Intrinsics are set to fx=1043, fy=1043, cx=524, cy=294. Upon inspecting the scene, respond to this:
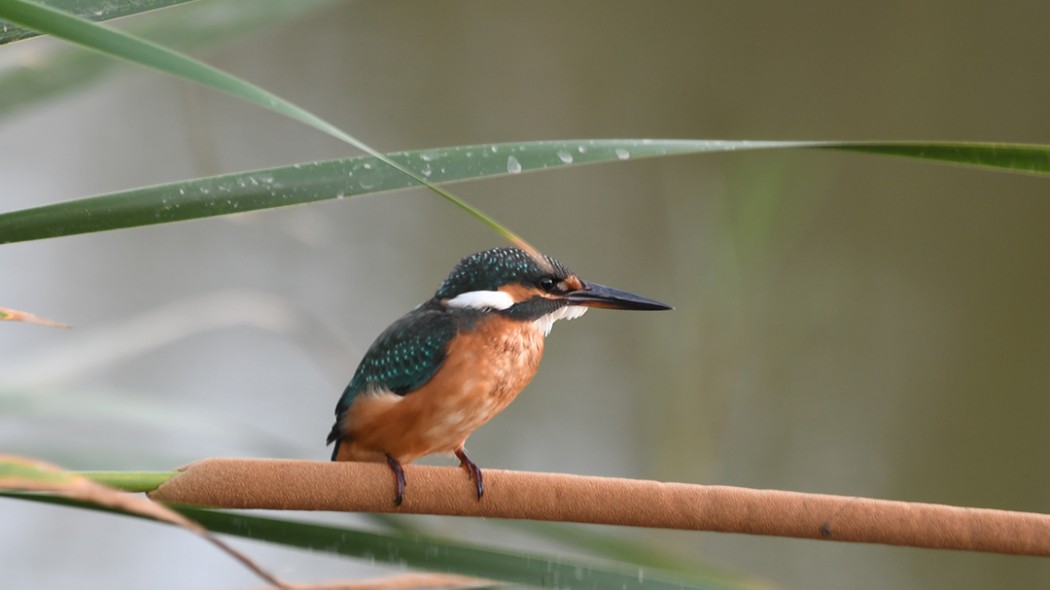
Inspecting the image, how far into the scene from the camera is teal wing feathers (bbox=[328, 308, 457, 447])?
44.9 inches

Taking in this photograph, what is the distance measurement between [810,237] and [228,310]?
2.22 meters

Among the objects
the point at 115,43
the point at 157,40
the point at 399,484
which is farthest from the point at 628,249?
the point at 115,43

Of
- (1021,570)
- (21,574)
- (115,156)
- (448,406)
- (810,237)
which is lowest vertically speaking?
(1021,570)

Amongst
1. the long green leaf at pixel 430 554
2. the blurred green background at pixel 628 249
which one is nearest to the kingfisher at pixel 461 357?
the long green leaf at pixel 430 554

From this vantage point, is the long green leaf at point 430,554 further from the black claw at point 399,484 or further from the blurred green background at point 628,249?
the blurred green background at point 628,249

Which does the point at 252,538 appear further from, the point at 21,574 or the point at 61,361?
the point at 21,574

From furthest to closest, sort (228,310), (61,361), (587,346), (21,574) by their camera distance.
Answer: (587,346)
(21,574)
(228,310)
(61,361)

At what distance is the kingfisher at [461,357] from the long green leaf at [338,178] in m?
0.45

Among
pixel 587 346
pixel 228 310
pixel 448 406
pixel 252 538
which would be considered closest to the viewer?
pixel 252 538

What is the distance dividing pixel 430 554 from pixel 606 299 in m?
0.46

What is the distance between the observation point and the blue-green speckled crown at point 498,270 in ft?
3.77

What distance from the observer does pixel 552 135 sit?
3277 mm

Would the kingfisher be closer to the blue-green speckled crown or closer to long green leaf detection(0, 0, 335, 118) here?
the blue-green speckled crown

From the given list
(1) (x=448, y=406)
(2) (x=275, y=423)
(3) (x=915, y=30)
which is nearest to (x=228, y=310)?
(1) (x=448, y=406)
